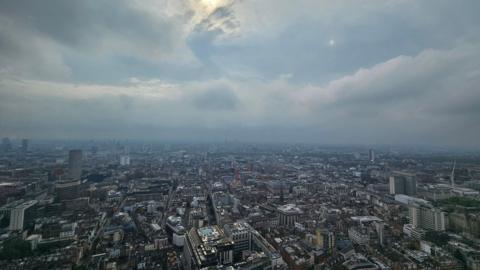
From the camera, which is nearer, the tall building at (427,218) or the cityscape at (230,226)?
the cityscape at (230,226)

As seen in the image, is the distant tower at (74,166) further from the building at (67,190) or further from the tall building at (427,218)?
the tall building at (427,218)

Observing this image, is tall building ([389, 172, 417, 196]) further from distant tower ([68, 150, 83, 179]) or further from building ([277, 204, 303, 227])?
distant tower ([68, 150, 83, 179])

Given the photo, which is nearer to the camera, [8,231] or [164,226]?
[8,231]

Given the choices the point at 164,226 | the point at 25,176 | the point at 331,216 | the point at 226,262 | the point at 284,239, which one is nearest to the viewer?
the point at 226,262

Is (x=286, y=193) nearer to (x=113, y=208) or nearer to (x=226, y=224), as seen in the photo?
(x=226, y=224)

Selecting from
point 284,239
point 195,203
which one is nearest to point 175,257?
point 284,239

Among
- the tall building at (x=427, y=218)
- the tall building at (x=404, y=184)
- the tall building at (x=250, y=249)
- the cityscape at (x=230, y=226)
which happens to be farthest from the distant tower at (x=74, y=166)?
the tall building at (x=404, y=184)
